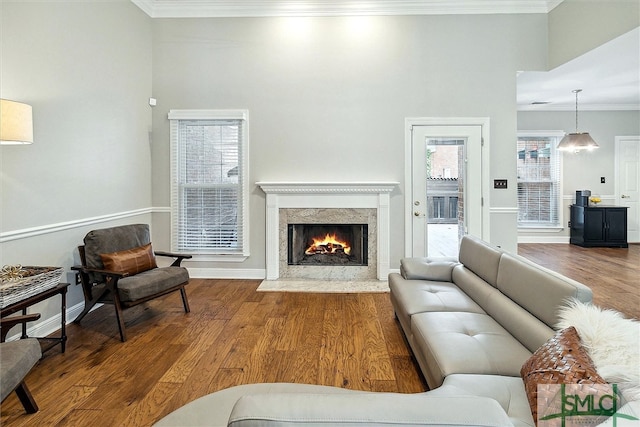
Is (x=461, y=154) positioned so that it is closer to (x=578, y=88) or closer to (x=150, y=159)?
(x=578, y=88)

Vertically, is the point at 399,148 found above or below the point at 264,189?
above

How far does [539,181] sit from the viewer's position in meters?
7.62

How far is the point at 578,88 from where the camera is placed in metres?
5.75

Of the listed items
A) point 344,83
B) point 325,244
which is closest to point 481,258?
point 325,244

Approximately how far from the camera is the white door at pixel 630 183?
7.44 meters

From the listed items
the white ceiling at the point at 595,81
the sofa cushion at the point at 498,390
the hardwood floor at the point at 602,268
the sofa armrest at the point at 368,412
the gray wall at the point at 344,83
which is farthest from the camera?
the gray wall at the point at 344,83

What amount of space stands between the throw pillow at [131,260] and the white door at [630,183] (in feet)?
29.2

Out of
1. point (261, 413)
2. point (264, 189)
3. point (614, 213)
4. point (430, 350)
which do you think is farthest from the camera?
point (614, 213)

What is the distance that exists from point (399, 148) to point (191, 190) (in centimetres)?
282

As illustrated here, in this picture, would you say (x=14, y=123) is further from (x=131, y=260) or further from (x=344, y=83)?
(x=344, y=83)

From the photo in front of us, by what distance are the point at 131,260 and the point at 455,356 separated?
2.85 metres

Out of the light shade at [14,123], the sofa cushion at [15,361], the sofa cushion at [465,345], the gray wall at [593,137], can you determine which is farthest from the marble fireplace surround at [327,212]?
the gray wall at [593,137]

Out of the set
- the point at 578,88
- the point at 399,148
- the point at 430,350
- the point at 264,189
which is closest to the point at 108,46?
the point at 264,189

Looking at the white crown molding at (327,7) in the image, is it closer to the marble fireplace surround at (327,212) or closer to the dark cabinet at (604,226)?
the marble fireplace surround at (327,212)
